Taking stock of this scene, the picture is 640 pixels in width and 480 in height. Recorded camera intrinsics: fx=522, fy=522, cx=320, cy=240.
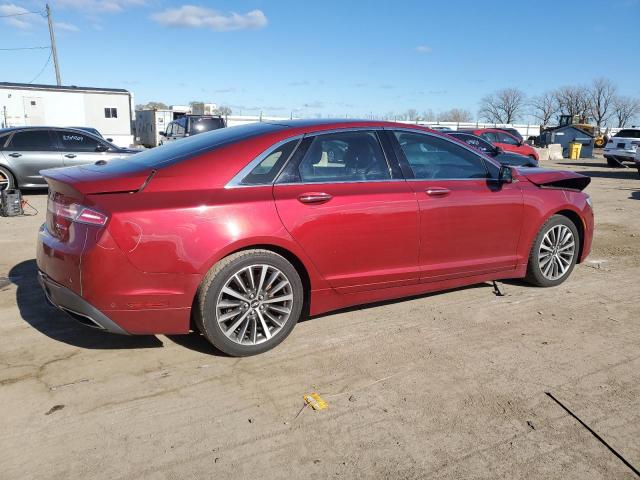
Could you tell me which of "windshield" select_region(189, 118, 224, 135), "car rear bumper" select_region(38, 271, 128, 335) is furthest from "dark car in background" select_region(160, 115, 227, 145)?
"car rear bumper" select_region(38, 271, 128, 335)

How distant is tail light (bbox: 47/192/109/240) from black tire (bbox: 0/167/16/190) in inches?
320

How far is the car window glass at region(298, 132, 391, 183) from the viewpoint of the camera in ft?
12.5

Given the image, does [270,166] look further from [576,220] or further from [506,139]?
[506,139]

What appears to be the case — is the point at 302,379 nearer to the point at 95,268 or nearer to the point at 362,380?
the point at 362,380

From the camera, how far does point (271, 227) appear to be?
3.47 m

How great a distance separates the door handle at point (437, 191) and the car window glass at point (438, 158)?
13 cm

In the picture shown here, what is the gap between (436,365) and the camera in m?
3.52

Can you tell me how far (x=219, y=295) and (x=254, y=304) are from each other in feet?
0.89

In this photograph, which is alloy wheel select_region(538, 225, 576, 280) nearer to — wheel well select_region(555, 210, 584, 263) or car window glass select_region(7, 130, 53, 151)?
wheel well select_region(555, 210, 584, 263)

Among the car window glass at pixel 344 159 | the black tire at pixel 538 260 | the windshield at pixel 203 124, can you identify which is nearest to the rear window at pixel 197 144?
the car window glass at pixel 344 159

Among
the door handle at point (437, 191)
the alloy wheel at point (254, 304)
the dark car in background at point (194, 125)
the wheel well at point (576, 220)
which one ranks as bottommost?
the alloy wheel at point (254, 304)

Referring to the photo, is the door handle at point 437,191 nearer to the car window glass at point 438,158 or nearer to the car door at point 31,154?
the car window glass at point 438,158

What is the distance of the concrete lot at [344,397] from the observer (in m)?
2.53

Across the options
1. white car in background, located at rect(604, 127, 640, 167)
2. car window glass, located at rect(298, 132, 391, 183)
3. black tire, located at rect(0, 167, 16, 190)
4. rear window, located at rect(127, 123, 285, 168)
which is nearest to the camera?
rear window, located at rect(127, 123, 285, 168)
